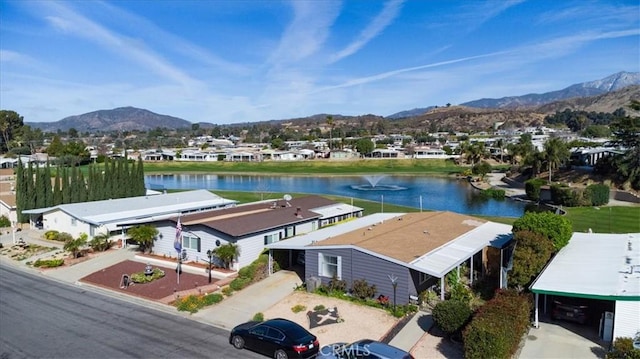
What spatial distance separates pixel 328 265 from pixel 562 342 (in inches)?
412

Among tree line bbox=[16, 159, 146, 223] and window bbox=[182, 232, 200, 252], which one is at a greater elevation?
tree line bbox=[16, 159, 146, 223]

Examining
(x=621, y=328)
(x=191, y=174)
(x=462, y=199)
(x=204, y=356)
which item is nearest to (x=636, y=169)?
(x=462, y=199)

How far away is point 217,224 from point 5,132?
17050 cm

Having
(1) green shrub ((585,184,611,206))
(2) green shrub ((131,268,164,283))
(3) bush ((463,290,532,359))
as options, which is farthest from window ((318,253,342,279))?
(1) green shrub ((585,184,611,206))

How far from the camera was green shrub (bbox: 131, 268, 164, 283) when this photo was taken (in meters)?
25.5

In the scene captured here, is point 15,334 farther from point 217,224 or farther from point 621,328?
point 621,328

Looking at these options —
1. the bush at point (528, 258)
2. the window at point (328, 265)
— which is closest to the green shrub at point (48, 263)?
the window at point (328, 265)

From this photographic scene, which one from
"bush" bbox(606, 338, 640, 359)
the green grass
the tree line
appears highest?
the tree line

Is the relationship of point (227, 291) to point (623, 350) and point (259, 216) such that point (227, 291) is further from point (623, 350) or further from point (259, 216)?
point (623, 350)

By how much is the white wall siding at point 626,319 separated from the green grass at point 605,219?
22889 mm

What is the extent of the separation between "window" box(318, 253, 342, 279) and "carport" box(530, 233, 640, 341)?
28.2 feet

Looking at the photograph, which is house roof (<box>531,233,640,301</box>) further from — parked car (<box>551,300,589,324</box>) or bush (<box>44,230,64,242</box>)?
bush (<box>44,230,64,242</box>)

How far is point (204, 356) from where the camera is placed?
1633 centimetres

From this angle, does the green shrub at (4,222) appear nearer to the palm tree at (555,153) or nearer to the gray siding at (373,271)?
the gray siding at (373,271)
